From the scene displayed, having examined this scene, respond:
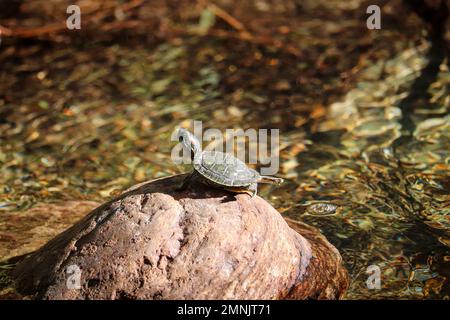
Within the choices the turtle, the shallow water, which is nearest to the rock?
the turtle

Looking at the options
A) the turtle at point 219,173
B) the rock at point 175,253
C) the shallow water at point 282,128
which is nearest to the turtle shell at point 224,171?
the turtle at point 219,173

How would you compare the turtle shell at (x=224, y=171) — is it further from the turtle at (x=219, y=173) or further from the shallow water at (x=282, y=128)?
the shallow water at (x=282, y=128)

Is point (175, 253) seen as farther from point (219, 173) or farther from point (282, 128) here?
point (282, 128)

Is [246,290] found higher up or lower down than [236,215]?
lower down

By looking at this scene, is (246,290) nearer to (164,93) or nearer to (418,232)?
(418,232)
